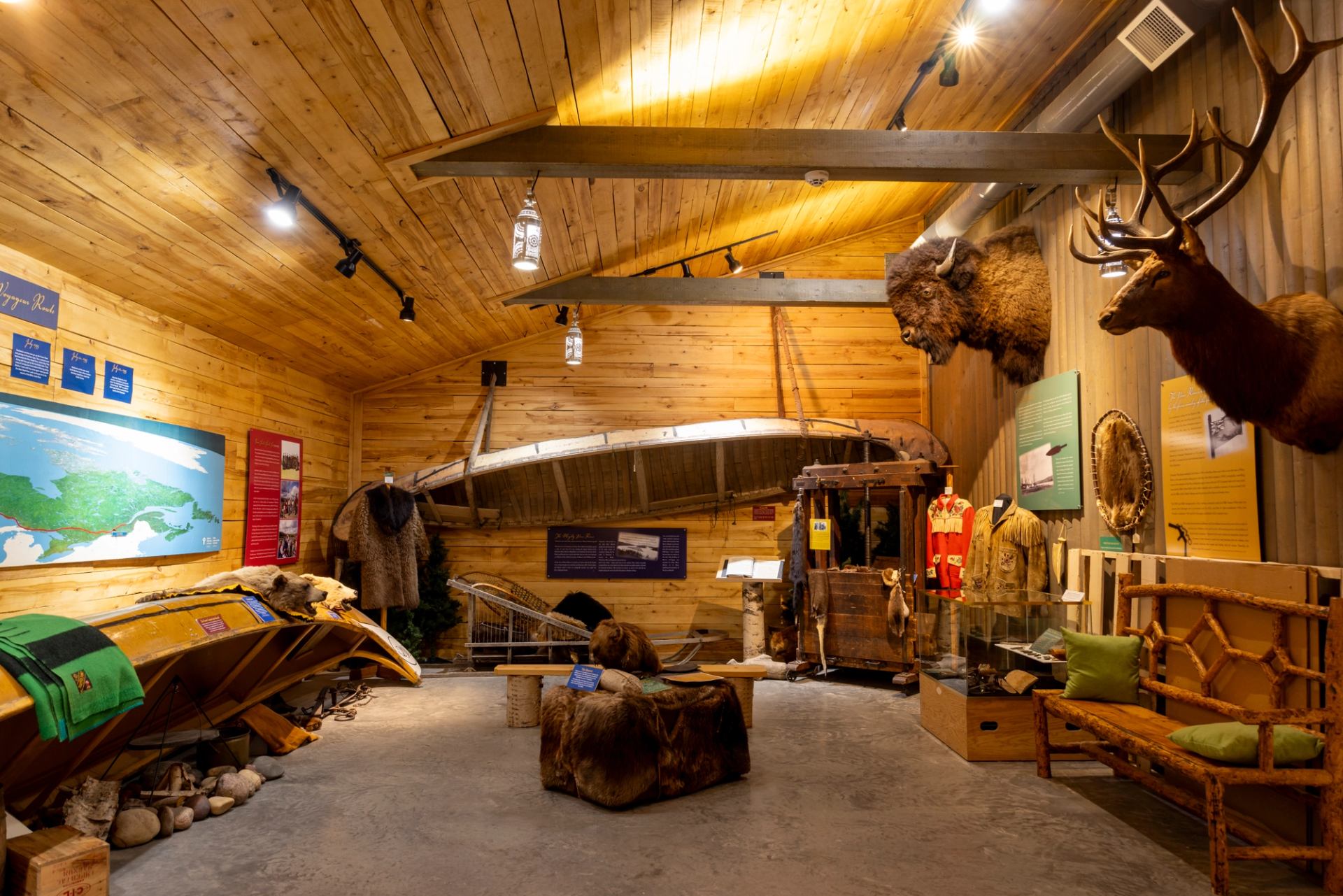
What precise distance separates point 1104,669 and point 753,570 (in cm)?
382

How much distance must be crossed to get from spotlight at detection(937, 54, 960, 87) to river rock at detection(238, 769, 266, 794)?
5.58m

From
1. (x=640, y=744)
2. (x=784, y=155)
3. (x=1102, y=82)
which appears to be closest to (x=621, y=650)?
(x=640, y=744)

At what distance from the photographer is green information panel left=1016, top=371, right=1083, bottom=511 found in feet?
16.8

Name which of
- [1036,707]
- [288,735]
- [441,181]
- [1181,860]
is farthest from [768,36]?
[288,735]

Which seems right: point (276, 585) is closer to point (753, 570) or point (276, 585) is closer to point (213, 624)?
point (213, 624)

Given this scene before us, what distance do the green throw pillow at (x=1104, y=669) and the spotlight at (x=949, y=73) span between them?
3450mm

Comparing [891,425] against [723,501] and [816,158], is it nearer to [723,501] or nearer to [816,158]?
[723,501]

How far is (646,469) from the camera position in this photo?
317 inches

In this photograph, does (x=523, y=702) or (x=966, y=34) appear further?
(x=523, y=702)

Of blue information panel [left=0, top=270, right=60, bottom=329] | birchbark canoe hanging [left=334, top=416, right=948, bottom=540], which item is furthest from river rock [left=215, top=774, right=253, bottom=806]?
birchbark canoe hanging [left=334, top=416, right=948, bottom=540]

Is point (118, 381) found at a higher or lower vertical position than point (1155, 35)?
lower

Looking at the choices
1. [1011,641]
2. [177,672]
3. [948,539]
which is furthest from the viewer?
[948,539]

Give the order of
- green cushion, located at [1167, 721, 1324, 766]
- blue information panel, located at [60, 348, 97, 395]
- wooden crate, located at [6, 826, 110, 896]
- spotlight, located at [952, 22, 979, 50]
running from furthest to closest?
1. spotlight, located at [952, 22, 979, 50]
2. blue information panel, located at [60, 348, 97, 395]
3. green cushion, located at [1167, 721, 1324, 766]
4. wooden crate, located at [6, 826, 110, 896]

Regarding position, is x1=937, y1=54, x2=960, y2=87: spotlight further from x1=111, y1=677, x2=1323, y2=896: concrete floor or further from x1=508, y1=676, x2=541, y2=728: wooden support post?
x1=508, y1=676, x2=541, y2=728: wooden support post
